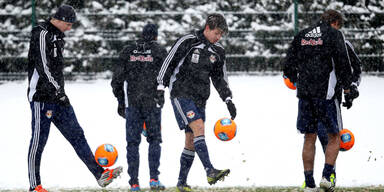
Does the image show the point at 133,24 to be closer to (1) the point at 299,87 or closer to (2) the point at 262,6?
(2) the point at 262,6

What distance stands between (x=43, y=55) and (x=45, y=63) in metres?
0.09

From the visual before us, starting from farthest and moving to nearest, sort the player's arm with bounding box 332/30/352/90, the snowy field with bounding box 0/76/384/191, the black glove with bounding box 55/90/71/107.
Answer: the snowy field with bounding box 0/76/384/191 < the black glove with bounding box 55/90/71/107 < the player's arm with bounding box 332/30/352/90

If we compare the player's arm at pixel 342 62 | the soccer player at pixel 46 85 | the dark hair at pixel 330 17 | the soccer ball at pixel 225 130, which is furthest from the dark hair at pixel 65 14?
the player's arm at pixel 342 62

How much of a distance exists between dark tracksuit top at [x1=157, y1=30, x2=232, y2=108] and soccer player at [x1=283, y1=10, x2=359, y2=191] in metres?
0.98

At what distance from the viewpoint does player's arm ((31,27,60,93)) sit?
604cm

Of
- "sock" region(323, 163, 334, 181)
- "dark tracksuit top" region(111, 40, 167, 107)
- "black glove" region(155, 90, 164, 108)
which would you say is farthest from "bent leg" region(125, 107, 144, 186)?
"sock" region(323, 163, 334, 181)

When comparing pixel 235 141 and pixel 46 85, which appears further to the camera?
pixel 235 141

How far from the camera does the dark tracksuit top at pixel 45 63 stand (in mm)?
6055

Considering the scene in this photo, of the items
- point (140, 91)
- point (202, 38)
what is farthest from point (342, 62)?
point (140, 91)

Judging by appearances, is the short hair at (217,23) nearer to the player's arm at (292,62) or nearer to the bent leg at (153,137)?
the player's arm at (292,62)

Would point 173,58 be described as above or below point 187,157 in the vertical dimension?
above

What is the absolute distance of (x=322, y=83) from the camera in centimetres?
605

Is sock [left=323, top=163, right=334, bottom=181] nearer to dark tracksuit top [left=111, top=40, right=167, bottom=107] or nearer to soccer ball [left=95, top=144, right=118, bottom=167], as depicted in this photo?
dark tracksuit top [left=111, top=40, right=167, bottom=107]

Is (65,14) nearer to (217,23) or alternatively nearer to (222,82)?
(217,23)
